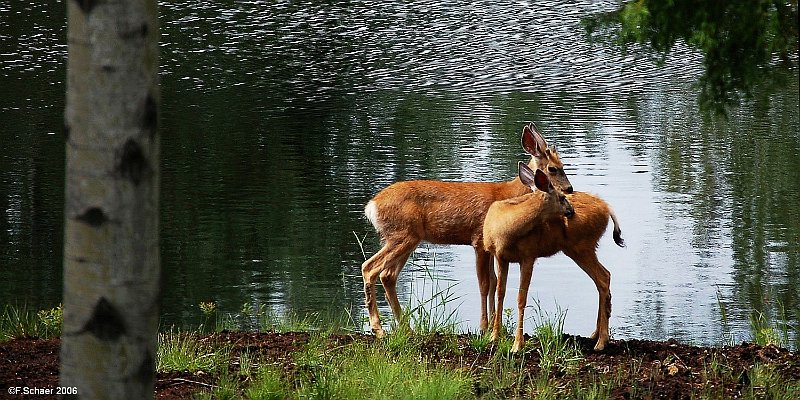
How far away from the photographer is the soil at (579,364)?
6.51 metres

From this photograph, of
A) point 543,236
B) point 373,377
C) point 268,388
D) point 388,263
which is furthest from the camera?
point 388,263

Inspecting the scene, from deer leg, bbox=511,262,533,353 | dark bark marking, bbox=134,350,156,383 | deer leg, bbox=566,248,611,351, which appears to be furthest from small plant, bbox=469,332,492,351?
dark bark marking, bbox=134,350,156,383

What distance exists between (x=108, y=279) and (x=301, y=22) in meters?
21.3

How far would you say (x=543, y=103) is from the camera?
1825 centimetres

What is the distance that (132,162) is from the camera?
3938 mm

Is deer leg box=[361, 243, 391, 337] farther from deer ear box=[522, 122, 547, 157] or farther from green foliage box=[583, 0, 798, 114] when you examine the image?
green foliage box=[583, 0, 798, 114]

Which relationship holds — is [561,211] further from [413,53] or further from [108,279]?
[413,53]

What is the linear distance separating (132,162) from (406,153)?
11401mm

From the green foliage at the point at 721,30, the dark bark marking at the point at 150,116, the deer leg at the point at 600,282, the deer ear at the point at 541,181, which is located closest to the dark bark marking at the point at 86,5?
the dark bark marking at the point at 150,116

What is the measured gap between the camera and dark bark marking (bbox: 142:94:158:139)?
3957 millimetres

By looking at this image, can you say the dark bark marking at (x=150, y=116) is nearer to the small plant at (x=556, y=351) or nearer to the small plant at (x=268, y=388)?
the small plant at (x=268, y=388)

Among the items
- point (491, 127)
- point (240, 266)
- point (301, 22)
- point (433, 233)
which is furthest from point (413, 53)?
point (433, 233)

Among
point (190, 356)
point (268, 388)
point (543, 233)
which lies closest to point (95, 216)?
point (268, 388)

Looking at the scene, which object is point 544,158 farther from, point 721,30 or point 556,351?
point 721,30
